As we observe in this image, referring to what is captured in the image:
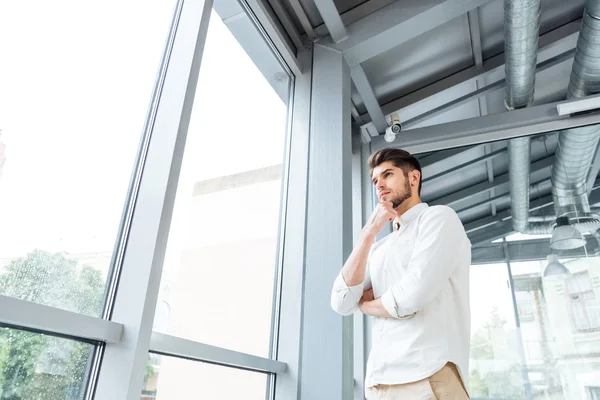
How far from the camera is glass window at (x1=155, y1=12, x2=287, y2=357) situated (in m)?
1.47

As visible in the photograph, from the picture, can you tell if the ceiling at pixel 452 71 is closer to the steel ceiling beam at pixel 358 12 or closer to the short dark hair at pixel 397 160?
the steel ceiling beam at pixel 358 12

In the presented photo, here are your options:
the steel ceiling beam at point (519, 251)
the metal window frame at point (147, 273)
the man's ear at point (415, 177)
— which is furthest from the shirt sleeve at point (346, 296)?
the steel ceiling beam at point (519, 251)

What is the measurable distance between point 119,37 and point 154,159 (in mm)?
401

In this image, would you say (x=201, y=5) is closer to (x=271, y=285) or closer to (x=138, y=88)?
(x=138, y=88)

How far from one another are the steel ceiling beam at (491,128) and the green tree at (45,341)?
→ 2.34 m

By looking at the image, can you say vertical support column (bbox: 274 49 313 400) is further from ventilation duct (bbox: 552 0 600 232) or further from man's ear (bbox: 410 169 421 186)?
ventilation duct (bbox: 552 0 600 232)

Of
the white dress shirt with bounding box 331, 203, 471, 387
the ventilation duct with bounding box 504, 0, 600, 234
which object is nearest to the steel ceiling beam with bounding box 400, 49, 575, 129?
the ventilation duct with bounding box 504, 0, 600, 234

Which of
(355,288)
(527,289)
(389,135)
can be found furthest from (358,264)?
(389,135)

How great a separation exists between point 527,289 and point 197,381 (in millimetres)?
1976

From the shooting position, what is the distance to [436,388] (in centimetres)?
102

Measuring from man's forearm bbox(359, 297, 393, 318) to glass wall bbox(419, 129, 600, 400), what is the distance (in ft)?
5.17

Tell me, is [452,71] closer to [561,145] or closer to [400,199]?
[561,145]

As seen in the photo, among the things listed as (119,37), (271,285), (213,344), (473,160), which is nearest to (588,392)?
(473,160)

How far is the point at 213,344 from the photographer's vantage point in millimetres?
1563
